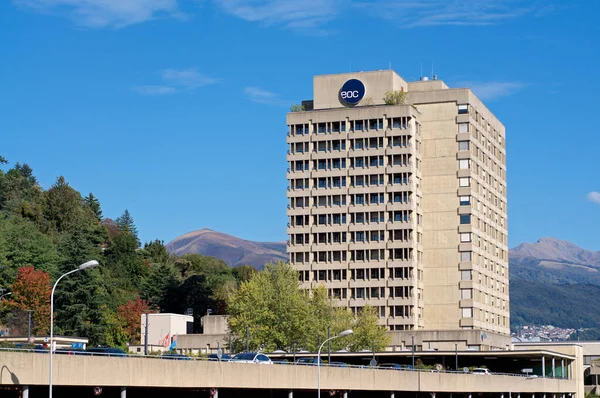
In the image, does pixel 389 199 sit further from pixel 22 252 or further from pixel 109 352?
pixel 109 352

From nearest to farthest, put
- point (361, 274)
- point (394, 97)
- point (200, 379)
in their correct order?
point (200, 379), point (361, 274), point (394, 97)

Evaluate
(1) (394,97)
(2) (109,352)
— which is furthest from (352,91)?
(2) (109,352)

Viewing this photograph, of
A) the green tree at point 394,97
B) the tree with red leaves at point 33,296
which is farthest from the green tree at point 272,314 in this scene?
the green tree at point 394,97

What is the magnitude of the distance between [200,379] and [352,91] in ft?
348

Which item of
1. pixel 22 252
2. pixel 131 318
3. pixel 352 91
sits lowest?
pixel 131 318

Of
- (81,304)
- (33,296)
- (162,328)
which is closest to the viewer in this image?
(33,296)

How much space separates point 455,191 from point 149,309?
200 ft

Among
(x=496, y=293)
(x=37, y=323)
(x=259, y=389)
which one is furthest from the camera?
(x=496, y=293)

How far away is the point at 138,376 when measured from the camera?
66.5 m

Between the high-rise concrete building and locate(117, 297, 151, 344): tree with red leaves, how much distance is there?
2865 cm

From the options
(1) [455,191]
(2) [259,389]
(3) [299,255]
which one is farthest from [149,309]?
(2) [259,389]

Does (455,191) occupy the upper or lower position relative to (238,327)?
upper

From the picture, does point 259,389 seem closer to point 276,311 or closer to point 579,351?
point 276,311

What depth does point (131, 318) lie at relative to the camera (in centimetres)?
17600
